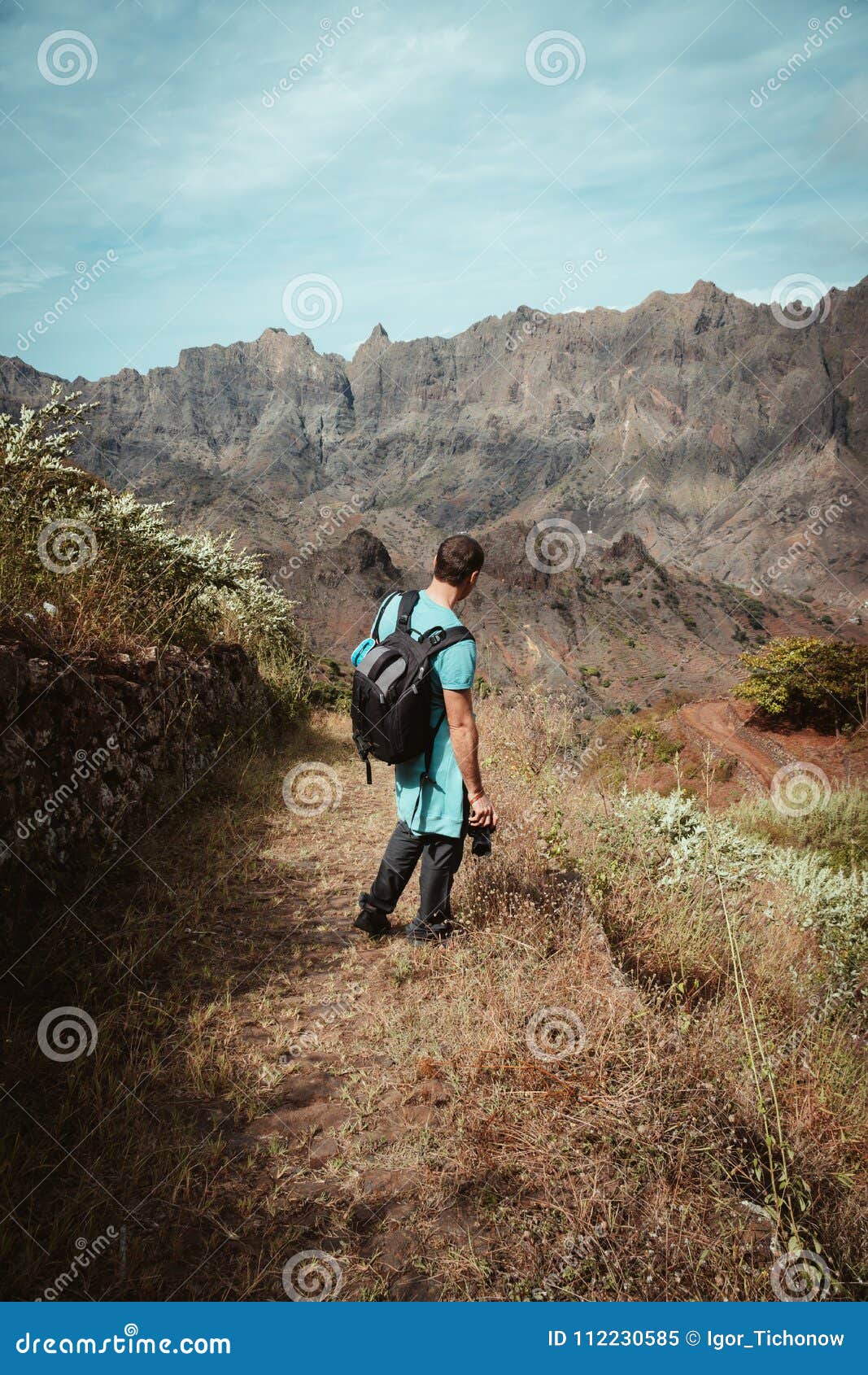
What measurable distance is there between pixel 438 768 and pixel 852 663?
1071cm

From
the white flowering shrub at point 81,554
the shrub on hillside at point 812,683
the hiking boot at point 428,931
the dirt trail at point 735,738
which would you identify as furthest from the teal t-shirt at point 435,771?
the shrub on hillside at point 812,683

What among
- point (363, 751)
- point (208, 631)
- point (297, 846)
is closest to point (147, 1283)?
point (363, 751)

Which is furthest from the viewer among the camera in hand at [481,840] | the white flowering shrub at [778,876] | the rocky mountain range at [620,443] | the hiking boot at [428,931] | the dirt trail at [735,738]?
the rocky mountain range at [620,443]

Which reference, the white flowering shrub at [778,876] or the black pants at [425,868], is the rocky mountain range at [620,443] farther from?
the black pants at [425,868]

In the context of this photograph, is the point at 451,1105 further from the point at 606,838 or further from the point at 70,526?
the point at 70,526

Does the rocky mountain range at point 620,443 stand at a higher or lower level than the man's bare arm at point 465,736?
higher

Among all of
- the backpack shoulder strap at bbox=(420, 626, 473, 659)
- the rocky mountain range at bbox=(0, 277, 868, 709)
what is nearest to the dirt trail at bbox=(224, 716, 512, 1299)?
the backpack shoulder strap at bbox=(420, 626, 473, 659)

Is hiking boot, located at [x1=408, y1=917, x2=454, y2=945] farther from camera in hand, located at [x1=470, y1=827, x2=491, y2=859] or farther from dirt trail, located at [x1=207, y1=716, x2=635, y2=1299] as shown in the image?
camera in hand, located at [x1=470, y1=827, x2=491, y2=859]

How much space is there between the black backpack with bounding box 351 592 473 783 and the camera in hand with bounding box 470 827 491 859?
0.48 meters

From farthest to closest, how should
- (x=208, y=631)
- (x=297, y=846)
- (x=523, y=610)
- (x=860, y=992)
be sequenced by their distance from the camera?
(x=523, y=610) < (x=208, y=631) < (x=297, y=846) < (x=860, y=992)

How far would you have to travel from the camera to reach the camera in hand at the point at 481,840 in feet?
10.1

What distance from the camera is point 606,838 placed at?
4586 mm

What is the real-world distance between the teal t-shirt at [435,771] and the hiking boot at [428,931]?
57 centimetres

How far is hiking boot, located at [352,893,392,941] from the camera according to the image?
3586 mm
